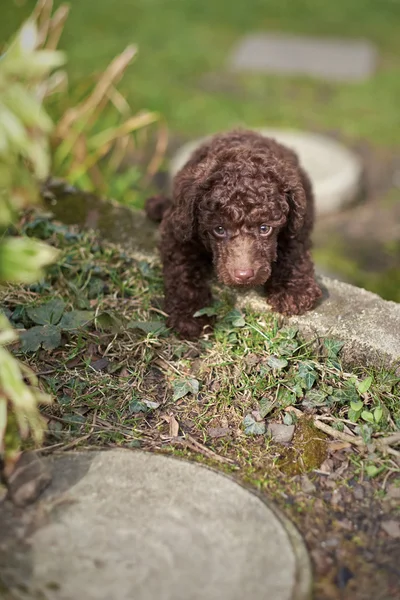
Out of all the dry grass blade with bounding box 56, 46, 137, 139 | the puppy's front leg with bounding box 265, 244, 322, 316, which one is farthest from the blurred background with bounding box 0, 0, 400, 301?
the puppy's front leg with bounding box 265, 244, 322, 316

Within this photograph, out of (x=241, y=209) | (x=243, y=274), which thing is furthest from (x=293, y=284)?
(x=241, y=209)

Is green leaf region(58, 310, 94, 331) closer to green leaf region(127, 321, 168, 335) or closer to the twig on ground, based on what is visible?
green leaf region(127, 321, 168, 335)

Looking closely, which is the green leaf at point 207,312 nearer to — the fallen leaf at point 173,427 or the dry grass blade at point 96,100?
the fallen leaf at point 173,427

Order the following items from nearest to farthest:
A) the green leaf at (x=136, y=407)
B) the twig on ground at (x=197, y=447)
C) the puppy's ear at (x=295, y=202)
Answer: the twig on ground at (x=197, y=447) < the green leaf at (x=136, y=407) < the puppy's ear at (x=295, y=202)

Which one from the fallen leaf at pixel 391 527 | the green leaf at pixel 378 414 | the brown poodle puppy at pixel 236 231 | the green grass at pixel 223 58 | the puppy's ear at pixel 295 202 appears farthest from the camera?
the green grass at pixel 223 58

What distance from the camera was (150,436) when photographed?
9.77 ft

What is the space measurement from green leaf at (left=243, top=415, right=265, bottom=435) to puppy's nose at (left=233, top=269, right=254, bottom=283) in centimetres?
61

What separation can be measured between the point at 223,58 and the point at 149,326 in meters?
6.09

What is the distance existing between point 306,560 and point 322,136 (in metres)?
5.52

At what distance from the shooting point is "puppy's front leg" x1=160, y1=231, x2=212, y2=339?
356 centimetres

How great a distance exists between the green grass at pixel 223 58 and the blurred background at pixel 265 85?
14mm

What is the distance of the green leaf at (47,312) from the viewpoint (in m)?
3.39

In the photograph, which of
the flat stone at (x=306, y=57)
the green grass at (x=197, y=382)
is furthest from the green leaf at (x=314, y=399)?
the flat stone at (x=306, y=57)

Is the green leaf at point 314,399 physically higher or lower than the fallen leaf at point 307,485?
higher
